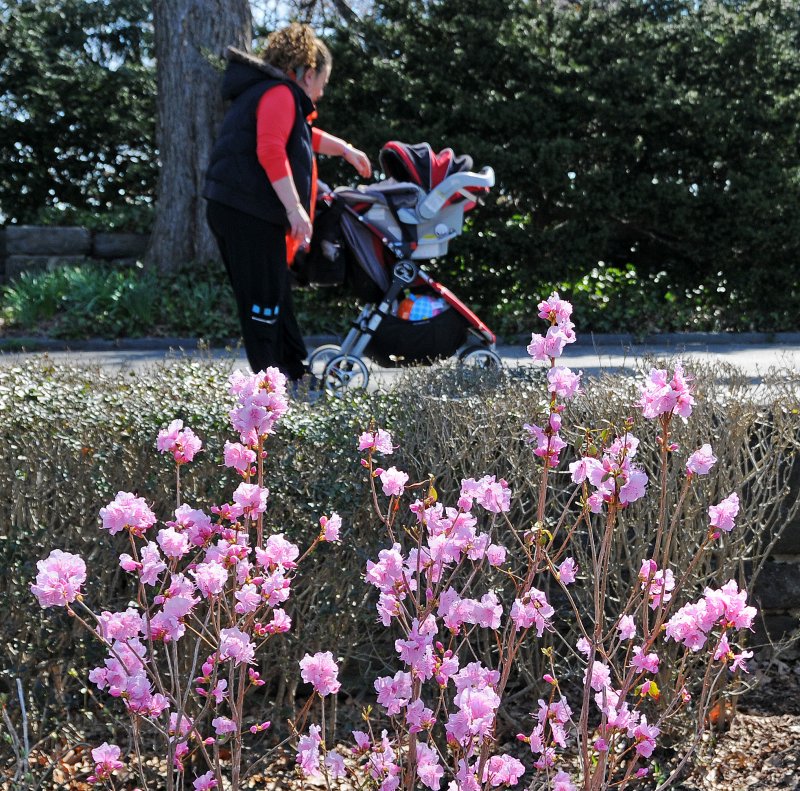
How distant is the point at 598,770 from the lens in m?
2.11

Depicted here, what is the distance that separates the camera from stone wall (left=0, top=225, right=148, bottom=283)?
Result: 14750mm

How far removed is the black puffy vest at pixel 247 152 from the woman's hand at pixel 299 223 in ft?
0.39

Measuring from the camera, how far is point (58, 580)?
1.89m

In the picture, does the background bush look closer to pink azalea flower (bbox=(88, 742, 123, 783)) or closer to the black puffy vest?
pink azalea flower (bbox=(88, 742, 123, 783))

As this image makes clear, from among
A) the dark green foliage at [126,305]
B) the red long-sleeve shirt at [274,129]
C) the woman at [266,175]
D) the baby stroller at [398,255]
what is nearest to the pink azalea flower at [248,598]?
the woman at [266,175]

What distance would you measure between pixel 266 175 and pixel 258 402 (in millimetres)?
3424

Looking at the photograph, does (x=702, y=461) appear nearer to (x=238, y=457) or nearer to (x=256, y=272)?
(x=238, y=457)

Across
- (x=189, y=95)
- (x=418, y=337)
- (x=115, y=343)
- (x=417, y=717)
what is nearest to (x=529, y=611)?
(x=417, y=717)

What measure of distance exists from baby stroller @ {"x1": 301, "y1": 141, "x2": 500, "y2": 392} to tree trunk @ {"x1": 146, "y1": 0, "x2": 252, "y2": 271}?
6981 mm

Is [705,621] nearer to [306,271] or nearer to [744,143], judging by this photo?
[306,271]

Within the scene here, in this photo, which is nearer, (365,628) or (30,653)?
(30,653)

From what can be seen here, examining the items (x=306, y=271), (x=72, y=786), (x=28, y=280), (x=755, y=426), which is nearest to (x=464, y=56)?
(x=28, y=280)

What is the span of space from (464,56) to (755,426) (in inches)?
407

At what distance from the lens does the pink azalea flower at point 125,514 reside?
2012 millimetres
